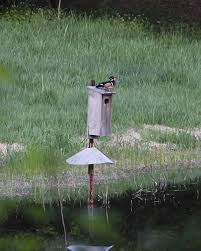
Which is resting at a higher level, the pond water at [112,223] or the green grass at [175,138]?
the green grass at [175,138]

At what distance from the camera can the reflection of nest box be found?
9586mm

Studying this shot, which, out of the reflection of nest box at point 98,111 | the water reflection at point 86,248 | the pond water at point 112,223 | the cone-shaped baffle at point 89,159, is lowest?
the water reflection at point 86,248

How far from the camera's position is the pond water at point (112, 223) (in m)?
8.61

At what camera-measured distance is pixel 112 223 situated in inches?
369

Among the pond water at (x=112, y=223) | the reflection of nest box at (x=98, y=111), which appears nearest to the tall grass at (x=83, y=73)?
the pond water at (x=112, y=223)

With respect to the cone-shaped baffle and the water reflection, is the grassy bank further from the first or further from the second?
the water reflection

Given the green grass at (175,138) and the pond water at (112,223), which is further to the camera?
the green grass at (175,138)

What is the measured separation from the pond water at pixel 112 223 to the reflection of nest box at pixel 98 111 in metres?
1.02

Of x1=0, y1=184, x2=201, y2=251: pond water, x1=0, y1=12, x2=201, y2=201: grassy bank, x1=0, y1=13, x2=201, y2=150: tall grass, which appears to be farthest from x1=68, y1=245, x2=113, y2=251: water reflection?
x1=0, y1=13, x2=201, y2=150: tall grass

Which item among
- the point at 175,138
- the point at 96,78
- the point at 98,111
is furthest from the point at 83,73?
the point at 98,111

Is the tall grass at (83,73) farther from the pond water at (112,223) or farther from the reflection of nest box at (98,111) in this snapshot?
the reflection of nest box at (98,111)

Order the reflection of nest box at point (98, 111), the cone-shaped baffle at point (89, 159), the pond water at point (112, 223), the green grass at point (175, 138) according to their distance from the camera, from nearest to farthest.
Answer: the pond water at point (112, 223), the cone-shaped baffle at point (89, 159), the reflection of nest box at point (98, 111), the green grass at point (175, 138)

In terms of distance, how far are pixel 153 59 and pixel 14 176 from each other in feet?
27.7

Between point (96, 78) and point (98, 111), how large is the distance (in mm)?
7367
